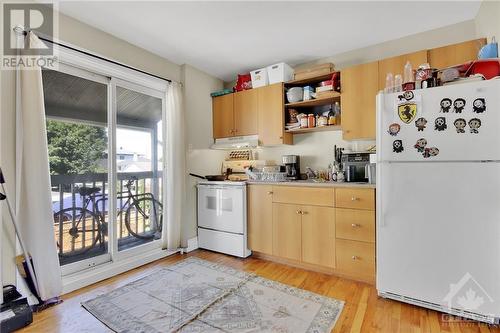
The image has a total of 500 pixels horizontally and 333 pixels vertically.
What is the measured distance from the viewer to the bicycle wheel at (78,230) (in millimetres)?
2326

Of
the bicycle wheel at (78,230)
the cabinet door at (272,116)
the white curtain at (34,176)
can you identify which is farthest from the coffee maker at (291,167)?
the white curtain at (34,176)

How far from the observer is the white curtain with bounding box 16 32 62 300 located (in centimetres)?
181

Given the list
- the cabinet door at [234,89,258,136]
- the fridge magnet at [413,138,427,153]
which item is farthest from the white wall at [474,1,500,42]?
the cabinet door at [234,89,258,136]

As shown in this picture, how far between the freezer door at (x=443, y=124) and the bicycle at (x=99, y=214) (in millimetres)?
2628

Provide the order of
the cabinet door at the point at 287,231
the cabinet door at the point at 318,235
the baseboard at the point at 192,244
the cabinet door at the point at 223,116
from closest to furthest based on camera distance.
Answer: the cabinet door at the point at 318,235
the cabinet door at the point at 287,231
the baseboard at the point at 192,244
the cabinet door at the point at 223,116

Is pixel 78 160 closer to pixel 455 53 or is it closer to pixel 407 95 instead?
pixel 407 95

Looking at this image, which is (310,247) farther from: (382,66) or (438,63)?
(438,63)

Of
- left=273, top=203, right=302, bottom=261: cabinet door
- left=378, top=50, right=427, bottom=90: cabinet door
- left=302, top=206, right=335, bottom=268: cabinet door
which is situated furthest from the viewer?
left=273, top=203, right=302, bottom=261: cabinet door

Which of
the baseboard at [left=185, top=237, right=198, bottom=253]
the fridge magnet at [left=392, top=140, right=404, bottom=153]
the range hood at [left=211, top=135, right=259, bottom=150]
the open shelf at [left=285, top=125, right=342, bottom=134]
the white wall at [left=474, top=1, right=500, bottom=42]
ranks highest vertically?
the white wall at [left=474, top=1, right=500, bottom=42]

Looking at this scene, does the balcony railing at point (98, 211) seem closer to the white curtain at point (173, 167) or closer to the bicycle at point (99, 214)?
the bicycle at point (99, 214)

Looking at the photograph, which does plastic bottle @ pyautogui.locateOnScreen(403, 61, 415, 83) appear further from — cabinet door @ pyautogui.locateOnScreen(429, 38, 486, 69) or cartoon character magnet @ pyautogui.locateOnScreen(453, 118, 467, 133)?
cartoon character magnet @ pyautogui.locateOnScreen(453, 118, 467, 133)

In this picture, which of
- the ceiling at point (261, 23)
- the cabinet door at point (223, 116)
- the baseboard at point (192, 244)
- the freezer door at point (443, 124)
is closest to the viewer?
the freezer door at point (443, 124)

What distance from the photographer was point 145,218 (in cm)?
296

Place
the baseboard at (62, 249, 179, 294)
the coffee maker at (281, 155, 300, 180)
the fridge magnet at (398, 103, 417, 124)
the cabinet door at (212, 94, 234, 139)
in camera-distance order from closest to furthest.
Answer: the fridge magnet at (398, 103, 417, 124) < the baseboard at (62, 249, 179, 294) < the coffee maker at (281, 155, 300, 180) < the cabinet door at (212, 94, 234, 139)
